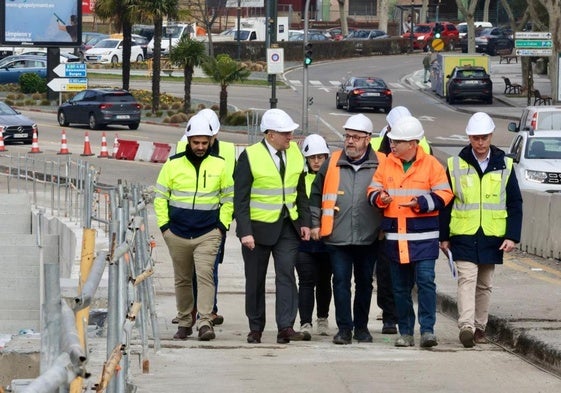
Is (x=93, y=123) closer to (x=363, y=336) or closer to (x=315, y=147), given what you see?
(x=315, y=147)

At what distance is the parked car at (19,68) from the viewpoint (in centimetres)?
6000

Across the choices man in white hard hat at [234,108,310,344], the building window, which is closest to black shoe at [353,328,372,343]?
man in white hard hat at [234,108,310,344]

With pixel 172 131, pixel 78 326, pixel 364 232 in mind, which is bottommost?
pixel 172 131

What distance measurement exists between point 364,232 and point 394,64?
6933 centimetres

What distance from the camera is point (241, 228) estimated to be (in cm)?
1130

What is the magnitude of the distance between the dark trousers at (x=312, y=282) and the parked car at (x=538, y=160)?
10448mm

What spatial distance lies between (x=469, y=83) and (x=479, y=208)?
47.5 meters

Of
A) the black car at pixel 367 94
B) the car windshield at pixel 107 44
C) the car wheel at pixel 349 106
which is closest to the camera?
the black car at pixel 367 94

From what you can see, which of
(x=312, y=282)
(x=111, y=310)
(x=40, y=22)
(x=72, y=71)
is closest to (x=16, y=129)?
(x=72, y=71)

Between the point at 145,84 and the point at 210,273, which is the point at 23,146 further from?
the point at 210,273

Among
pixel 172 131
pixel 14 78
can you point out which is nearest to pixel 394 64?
pixel 14 78

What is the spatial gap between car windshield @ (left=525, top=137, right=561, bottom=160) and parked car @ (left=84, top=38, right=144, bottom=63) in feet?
174

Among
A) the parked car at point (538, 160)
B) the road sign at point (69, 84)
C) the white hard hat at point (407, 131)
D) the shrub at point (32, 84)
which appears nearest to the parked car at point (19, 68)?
the shrub at point (32, 84)

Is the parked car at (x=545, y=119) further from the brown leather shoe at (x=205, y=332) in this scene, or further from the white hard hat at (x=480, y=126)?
the brown leather shoe at (x=205, y=332)
